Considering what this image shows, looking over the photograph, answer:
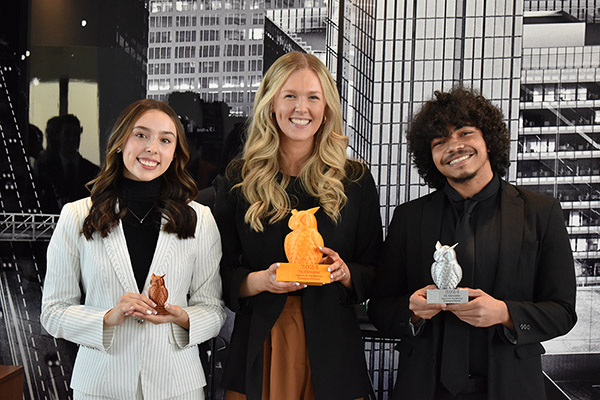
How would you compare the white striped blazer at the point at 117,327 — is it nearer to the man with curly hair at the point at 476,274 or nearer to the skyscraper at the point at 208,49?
the man with curly hair at the point at 476,274

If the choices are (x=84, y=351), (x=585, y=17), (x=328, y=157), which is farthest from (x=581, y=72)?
(x=84, y=351)

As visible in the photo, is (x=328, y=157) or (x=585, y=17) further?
(x=585, y=17)

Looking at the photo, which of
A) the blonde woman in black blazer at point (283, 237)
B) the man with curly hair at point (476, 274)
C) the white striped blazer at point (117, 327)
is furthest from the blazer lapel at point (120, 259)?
the man with curly hair at point (476, 274)

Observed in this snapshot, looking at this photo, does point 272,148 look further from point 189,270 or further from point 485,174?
point 485,174

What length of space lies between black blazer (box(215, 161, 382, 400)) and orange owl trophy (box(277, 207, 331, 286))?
172mm

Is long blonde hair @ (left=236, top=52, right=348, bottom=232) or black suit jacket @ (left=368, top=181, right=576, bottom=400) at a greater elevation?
long blonde hair @ (left=236, top=52, right=348, bottom=232)

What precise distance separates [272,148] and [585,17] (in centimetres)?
282

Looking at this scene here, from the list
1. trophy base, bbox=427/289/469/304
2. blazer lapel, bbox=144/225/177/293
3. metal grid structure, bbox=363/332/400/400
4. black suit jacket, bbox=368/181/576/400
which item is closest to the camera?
trophy base, bbox=427/289/469/304

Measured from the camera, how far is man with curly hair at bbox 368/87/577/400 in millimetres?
2303

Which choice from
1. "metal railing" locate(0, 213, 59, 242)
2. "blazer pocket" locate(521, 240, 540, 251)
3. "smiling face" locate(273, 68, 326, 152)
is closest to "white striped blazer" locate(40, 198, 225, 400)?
"smiling face" locate(273, 68, 326, 152)

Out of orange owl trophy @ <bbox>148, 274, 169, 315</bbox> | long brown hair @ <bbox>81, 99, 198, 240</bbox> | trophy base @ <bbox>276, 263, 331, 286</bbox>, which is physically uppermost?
long brown hair @ <bbox>81, 99, 198, 240</bbox>

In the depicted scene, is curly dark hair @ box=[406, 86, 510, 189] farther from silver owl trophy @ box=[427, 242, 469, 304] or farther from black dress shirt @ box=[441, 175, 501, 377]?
silver owl trophy @ box=[427, 242, 469, 304]

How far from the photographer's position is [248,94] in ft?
13.9

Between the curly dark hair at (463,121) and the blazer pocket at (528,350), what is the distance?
791mm
